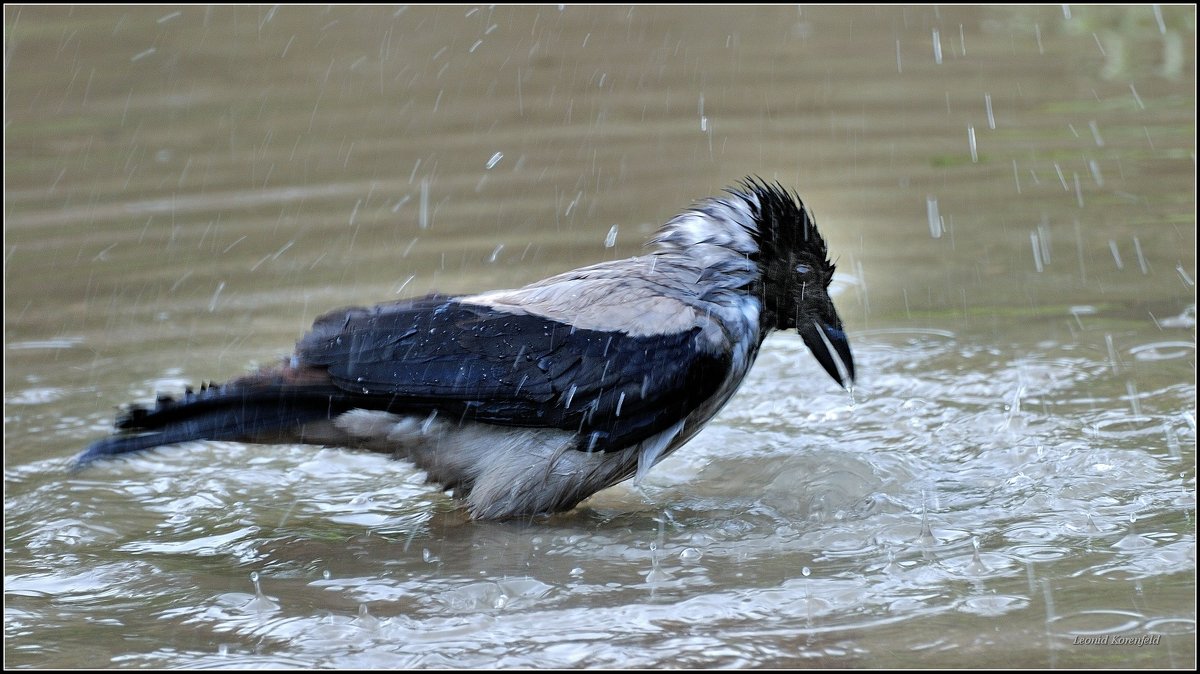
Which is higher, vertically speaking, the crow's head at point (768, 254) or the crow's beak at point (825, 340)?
the crow's head at point (768, 254)

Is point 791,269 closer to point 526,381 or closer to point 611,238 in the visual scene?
point 526,381

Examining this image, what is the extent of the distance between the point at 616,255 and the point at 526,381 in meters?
3.13

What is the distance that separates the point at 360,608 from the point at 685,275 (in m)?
1.70

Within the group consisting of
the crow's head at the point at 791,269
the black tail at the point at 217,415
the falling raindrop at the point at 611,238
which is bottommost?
the black tail at the point at 217,415

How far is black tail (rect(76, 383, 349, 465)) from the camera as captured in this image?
501 centimetres

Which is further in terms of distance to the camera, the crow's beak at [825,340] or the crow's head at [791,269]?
the crow's beak at [825,340]

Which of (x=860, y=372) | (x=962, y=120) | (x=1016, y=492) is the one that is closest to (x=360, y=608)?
(x=1016, y=492)

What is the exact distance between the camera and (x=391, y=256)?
8523 millimetres

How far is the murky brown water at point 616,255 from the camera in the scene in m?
4.46

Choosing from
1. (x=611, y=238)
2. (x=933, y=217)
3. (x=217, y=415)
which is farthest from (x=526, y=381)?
(x=933, y=217)

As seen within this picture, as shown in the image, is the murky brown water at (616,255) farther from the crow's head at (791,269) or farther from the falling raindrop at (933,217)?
the crow's head at (791,269)

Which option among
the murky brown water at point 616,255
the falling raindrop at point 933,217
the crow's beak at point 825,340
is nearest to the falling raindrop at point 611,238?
the murky brown water at point 616,255

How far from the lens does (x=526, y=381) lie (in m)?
5.04

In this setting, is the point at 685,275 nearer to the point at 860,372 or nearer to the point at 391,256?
the point at 860,372
